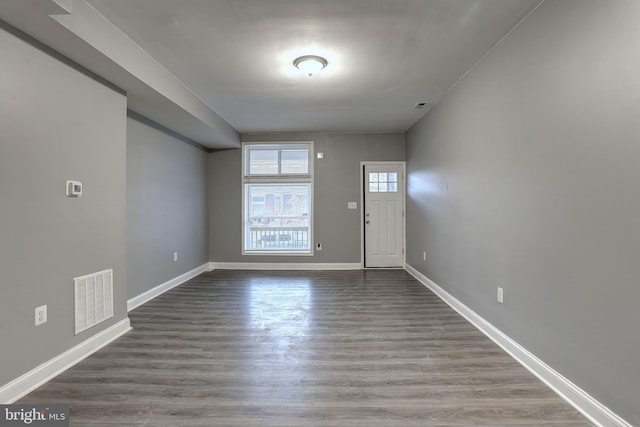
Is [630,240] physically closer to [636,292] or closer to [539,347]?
[636,292]

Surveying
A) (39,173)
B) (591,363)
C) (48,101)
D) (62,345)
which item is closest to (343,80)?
(48,101)

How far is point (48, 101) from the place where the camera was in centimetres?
203

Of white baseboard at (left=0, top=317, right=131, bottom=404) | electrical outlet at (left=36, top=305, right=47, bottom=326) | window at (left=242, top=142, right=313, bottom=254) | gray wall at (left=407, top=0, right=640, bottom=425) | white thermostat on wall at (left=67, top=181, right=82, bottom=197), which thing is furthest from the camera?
window at (left=242, top=142, right=313, bottom=254)

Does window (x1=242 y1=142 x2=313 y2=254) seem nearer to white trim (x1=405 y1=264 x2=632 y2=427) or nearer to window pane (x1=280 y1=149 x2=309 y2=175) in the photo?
window pane (x1=280 y1=149 x2=309 y2=175)

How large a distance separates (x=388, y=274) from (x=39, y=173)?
15.1ft

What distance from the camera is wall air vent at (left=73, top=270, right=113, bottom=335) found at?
227cm

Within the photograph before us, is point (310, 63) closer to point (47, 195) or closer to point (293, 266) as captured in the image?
point (47, 195)

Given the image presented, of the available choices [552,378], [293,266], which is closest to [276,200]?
[293,266]

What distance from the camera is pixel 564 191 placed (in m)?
1.78

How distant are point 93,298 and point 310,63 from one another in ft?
9.06

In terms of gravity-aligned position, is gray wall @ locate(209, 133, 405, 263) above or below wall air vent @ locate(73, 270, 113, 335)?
above

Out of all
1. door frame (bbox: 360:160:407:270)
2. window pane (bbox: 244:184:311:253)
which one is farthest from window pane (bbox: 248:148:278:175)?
door frame (bbox: 360:160:407:270)

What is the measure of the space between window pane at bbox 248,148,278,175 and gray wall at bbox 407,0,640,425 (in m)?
3.58

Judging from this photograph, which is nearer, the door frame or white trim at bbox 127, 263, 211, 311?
white trim at bbox 127, 263, 211, 311
